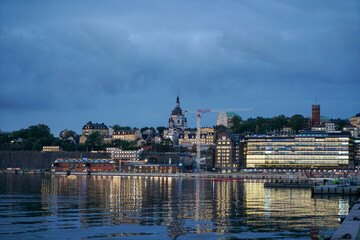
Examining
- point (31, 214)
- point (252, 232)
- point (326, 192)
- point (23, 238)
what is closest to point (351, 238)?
point (252, 232)

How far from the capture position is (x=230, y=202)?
64.4 metres

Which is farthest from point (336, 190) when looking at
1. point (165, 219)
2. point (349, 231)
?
point (349, 231)

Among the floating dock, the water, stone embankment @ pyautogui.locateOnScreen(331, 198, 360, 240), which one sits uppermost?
stone embankment @ pyautogui.locateOnScreen(331, 198, 360, 240)

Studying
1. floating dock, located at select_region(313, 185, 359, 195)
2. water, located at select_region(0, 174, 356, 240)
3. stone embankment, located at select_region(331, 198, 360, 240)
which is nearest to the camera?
stone embankment, located at select_region(331, 198, 360, 240)

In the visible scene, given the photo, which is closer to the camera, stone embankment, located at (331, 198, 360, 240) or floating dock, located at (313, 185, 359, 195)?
stone embankment, located at (331, 198, 360, 240)

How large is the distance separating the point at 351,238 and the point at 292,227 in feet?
45.9

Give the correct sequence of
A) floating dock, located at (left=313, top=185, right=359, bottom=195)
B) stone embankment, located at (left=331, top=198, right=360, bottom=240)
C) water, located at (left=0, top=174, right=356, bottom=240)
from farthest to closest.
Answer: floating dock, located at (left=313, top=185, right=359, bottom=195)
water, located at (left=0, top=174, right=356, bottom=240)
stone embankment, located at (left=331, top=198, right=360, bottom=240)

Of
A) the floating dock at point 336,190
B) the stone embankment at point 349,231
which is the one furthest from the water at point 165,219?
the floating dock at point 336,190

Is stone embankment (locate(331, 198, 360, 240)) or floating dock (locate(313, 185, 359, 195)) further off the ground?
stone embankment (locate(331, 198, 360, 240))

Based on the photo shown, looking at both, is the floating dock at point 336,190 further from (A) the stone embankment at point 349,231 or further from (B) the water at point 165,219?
(A) the stone embankment at point 349,231

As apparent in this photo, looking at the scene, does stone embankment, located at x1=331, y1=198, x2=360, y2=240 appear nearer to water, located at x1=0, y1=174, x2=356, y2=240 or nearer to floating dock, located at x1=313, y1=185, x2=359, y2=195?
water, located at x1=0, y1=174, x2=356, y2=240

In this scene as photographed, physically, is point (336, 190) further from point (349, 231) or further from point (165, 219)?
point (349, 231)

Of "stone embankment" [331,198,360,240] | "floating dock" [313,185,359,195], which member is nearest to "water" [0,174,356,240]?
"stone embankment" [331,198,360,240]

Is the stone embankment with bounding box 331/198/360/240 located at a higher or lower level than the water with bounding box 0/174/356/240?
higher
